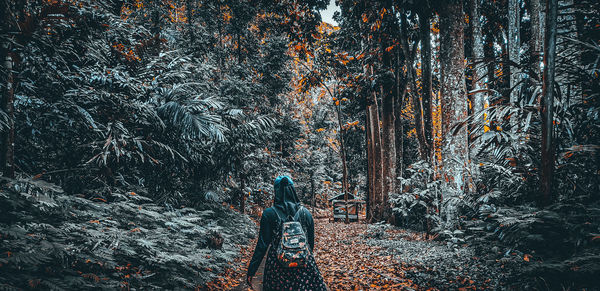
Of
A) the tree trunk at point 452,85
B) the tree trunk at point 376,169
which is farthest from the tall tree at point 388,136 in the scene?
the tree trunk at point 452,85

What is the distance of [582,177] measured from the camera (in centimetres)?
332

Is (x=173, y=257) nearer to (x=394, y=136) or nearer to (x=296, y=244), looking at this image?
(x=296, y=244)

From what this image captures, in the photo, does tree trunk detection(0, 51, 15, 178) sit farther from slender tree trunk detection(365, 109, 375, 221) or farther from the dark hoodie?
slender tree trunk detection(365, 109, 375, 221)

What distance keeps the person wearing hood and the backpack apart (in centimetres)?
11

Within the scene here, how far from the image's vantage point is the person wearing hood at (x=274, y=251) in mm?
2293

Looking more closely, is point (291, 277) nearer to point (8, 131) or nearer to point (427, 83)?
point (8, 131)

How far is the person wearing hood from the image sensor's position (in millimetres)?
2293

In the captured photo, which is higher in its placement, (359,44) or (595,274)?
(359,44)

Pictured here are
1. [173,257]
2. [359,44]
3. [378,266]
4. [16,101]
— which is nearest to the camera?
[173,257]

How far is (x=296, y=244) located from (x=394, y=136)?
1054 cm

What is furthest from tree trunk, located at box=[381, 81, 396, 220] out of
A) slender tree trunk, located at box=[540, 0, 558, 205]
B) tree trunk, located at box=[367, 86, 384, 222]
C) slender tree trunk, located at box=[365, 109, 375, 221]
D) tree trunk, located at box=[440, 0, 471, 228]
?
slender tree trunk, located at box=[540, 0, 558, 205]

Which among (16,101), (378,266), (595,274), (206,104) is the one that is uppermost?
(206,104)

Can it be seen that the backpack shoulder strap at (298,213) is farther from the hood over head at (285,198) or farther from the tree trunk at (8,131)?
the tree trunk at (8,131)

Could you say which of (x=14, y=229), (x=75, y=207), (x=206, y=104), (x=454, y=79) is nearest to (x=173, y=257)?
(x=75, y=207)
